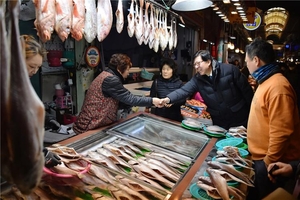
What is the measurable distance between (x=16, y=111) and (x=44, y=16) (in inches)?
66.7

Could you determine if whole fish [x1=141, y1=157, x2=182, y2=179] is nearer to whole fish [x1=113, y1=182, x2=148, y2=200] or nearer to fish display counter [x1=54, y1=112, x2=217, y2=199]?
fish display counter [x1=54, y1=112, x2=217, y2=199]

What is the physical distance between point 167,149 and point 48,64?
4.18 meters

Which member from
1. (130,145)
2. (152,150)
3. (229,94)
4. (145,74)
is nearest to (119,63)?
(130,145)

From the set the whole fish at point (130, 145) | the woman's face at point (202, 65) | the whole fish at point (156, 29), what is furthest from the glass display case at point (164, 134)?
the whole fish at point (156, 29)

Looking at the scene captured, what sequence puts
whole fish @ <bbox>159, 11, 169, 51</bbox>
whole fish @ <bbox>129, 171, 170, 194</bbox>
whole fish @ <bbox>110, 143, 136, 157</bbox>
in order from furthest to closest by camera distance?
whole fish @ <bbox>159, 11, 169, 51</bbox>
whole fish @ <bbox>110, 143, 136, 157</bbox>
whole fish @ <bbox>129, 171, 170, 194</bbox>

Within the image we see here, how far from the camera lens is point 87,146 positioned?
8.16ft

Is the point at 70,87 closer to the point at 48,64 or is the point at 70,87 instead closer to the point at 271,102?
the point at 48,64

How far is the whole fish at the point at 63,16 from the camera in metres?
2.16

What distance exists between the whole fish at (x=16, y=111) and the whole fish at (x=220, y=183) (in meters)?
1.44

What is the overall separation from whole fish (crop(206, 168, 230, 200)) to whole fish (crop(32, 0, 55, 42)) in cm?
168

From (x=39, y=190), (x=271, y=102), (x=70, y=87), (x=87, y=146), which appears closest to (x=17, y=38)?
(x=39, y=190)

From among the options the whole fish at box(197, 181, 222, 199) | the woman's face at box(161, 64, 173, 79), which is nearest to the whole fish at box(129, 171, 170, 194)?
the whole fish at box(197, 181, 222, 199)

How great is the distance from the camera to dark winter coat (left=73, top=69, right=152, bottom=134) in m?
3.32

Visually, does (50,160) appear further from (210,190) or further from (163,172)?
(210,190)
